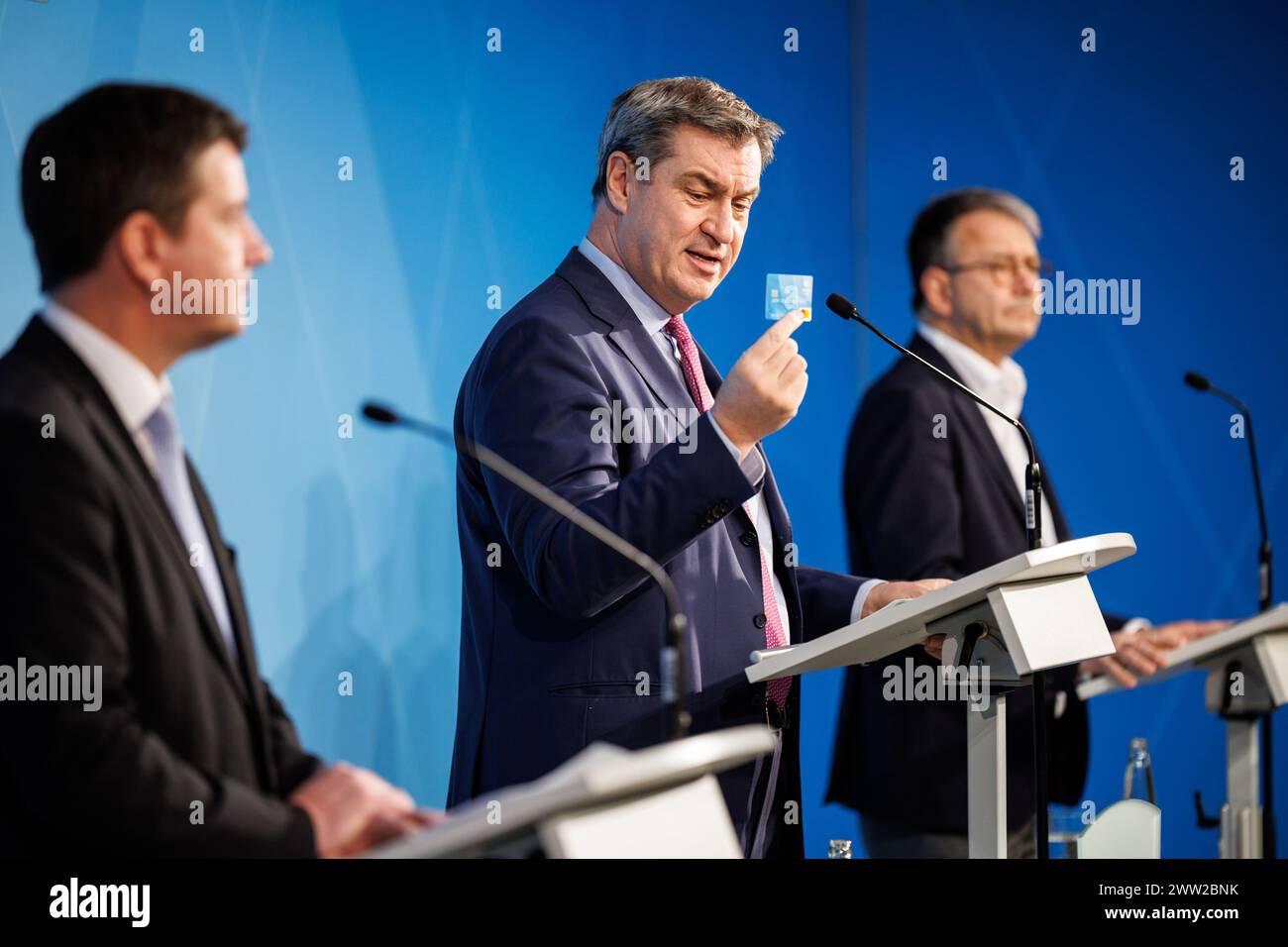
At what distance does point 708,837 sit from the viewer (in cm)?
152

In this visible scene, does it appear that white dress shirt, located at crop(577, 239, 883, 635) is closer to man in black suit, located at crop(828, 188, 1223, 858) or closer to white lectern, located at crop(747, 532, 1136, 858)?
white lectern, located at crop(747, 532, 1136, 858)

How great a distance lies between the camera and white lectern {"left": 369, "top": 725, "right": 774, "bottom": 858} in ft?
4.30

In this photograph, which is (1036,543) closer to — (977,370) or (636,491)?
(636,491)

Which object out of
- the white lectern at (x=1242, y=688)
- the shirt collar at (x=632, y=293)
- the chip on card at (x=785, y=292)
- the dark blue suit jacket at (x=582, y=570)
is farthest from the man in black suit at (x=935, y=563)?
the shirt collar at (x=632, y=293)

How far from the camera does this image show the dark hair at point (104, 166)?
6.61 ft

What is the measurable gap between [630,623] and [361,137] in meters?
1.31

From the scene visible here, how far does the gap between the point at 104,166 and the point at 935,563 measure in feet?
6.41

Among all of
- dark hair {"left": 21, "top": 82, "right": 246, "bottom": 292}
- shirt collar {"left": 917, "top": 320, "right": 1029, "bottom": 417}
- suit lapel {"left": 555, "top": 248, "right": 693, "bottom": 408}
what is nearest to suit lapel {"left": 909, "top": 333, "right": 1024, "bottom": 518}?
shirt collar {"left": 917, "top": 320, "right": 1029, "bottom": 417}

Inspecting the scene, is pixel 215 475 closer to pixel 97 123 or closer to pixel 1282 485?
pixel 97 123

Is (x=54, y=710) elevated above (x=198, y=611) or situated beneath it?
situated beneath

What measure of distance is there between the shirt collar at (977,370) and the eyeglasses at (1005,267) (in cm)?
18

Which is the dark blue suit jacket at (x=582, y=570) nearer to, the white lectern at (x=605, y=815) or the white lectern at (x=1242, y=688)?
the white lectern at (x=605, y=815)

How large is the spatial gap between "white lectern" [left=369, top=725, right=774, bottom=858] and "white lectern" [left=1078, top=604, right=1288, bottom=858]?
1.79m
